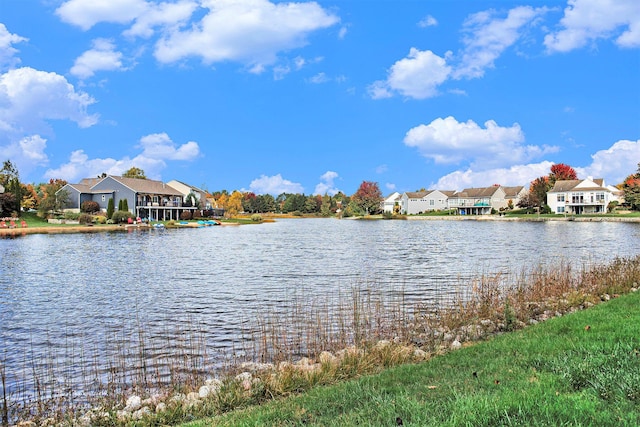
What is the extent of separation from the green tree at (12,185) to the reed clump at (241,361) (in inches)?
2510

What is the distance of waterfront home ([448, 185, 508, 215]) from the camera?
118 m

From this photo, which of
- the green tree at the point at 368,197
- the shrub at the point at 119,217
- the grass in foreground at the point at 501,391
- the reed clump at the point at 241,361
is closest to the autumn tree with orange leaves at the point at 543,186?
the green tree at the point at 368,197

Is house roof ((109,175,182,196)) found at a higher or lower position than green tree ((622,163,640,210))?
higher

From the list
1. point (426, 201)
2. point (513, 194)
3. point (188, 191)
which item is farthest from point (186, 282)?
point (513, 194)

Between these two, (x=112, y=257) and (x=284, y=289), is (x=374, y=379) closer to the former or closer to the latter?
(x=284, y=289)

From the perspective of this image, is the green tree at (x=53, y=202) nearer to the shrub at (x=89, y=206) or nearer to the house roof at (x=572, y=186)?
the shrub at (x=89, y=206)

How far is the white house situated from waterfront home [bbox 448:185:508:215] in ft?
7.57

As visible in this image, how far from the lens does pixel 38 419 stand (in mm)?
Answer: 6961

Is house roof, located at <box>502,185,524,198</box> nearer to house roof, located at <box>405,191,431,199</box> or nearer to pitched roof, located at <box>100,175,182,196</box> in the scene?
house roof, located at <box>405,191,431,199</box>

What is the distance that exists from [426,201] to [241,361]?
395ft

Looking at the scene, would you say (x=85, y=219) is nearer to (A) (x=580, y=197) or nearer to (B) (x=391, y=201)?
(A) (x=580, y=197)

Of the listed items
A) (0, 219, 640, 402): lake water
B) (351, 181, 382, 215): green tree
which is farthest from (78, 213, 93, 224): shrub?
(351, 181, 382, 215): green tree

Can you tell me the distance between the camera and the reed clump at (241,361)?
22.7 feet

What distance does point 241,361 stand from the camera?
9422 millimetres
